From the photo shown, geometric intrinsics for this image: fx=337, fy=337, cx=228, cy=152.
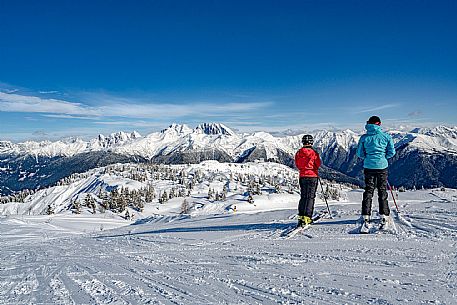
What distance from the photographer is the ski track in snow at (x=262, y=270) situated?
475cm

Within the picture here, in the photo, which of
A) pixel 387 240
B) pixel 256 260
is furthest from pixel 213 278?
pixel 387 240

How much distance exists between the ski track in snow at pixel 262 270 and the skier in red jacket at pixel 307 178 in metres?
0.56

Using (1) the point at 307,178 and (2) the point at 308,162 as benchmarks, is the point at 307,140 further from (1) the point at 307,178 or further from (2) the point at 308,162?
(1) the point at 307,178

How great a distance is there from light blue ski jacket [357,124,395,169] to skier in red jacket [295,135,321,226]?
4.45 ft

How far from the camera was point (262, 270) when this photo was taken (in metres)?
6.14

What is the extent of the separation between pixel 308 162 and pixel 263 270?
184 inches

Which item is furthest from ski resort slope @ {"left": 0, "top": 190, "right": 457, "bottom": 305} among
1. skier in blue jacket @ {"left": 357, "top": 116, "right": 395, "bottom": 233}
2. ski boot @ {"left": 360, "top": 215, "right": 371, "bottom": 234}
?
skier in blue jacket @ {"left": 357, "top": 116, "right": 395, "bottom": 233}

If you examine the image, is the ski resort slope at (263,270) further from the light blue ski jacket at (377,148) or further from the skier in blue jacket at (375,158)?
the light blue ski jacket at (377,148)

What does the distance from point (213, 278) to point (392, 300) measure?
9.34 feet

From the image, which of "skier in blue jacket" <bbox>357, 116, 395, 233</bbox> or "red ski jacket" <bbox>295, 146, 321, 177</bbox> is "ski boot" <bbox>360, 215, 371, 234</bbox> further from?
"red ski jacket" <bbox>295, 146, 321, 177</bbox>

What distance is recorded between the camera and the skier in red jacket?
9969 mm

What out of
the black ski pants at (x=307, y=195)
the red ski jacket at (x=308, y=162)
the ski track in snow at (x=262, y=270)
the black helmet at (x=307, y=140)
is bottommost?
the ski track in snow at (x=262, y=270)

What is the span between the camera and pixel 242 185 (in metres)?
196

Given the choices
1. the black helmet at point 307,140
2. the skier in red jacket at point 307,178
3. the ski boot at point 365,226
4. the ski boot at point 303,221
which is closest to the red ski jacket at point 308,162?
the skier in red jacket at point 307,178
